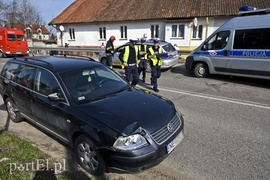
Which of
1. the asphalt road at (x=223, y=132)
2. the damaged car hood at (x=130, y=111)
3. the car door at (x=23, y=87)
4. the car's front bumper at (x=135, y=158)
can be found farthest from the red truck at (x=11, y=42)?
the car's front bumper at (x=135, y=158)

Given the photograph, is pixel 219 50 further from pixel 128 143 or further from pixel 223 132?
pixel 128 143

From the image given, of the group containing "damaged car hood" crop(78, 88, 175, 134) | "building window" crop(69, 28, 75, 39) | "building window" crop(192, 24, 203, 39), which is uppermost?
"building window" crop(69, 28, 75, 39)

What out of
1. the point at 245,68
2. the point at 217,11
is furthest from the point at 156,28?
the point at 245,68

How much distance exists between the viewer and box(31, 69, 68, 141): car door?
3.04m

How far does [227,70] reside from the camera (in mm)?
7746

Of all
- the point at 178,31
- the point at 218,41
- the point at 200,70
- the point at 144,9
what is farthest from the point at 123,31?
the point at 218,41

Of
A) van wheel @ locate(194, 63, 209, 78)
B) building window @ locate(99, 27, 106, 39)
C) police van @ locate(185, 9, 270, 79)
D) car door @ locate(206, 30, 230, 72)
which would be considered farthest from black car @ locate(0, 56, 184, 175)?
building window @ locate(99, 27, 106, 39)

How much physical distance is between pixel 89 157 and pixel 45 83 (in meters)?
1.52

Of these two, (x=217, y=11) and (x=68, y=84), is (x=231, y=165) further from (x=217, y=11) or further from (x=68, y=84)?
(x=217, y=11)

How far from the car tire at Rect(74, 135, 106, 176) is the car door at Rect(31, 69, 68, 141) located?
1.18 feet

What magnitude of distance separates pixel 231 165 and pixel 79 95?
249cm

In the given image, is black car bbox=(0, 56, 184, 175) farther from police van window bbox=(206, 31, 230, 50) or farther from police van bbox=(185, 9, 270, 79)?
police van window bbox=(206, 31, 230, 50)

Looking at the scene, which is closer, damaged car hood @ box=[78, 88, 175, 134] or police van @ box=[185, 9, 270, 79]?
damaged car hood @ box=[78, 88, 175, 134]

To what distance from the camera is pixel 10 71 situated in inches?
176
